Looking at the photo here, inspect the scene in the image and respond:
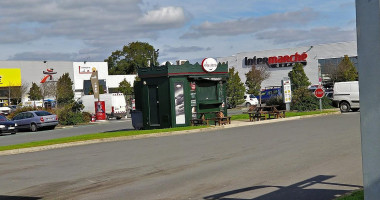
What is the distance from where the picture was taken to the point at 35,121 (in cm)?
3472

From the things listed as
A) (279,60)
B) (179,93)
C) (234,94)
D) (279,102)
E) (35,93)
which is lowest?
(279,102)

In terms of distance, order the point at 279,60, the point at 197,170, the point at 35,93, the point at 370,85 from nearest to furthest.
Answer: the point at 370,85 < the point at 197,170 < the point at 35,93 < the point at 279,60

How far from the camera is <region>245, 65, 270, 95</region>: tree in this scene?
65438 millimetres

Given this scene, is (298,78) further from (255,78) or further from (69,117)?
(69,117)

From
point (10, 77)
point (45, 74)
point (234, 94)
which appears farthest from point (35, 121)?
point (45, 74)

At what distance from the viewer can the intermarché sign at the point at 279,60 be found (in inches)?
2992

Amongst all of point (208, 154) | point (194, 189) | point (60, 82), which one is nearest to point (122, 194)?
point (194, 189)

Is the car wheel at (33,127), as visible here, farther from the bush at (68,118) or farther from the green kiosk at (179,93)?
the green kiosk at (179,93)

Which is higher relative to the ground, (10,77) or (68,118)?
(10,77)

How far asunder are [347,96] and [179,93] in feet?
44.0

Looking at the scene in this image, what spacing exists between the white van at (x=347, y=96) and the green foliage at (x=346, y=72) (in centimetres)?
2896

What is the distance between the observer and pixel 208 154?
14164 mm

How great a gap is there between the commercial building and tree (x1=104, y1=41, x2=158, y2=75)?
21.3m

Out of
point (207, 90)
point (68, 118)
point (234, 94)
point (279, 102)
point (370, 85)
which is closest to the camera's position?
point (370, 85)
